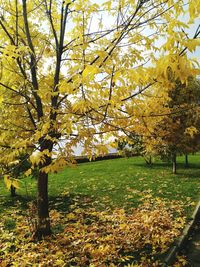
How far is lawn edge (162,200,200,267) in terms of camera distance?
5.70 metres

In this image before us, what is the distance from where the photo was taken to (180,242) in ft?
21.2

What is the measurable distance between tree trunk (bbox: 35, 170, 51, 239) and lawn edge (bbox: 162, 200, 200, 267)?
108 inches

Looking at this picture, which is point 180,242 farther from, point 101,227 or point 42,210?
point 42,210

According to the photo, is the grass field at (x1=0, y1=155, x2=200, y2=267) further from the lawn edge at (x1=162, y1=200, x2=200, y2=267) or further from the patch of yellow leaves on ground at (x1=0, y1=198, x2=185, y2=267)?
the lawn edge at (x1=162, y1=200, x2=200, y2=267)

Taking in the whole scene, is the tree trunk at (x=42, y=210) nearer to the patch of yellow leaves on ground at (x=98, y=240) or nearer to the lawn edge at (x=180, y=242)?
the patch of yellow leaves on ground at (x=98, y=240)

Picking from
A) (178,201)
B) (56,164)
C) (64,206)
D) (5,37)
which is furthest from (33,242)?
(178,201)

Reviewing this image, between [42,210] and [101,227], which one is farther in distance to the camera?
[101,227]

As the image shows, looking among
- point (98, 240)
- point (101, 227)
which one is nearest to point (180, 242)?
point (98, 240)

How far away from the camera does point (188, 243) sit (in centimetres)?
670

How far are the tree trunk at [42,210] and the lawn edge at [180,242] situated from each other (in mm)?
2732

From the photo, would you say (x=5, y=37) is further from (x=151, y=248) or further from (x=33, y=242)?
(x=151, y=248)

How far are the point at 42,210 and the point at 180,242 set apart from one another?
3.01 meters

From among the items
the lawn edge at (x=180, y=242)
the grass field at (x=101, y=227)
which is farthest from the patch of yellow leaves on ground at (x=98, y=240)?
the lawn edge at (x=180, y=242)

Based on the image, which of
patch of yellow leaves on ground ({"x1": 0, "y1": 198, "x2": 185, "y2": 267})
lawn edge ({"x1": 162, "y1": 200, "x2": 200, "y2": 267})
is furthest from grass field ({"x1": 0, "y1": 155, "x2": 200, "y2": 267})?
lawn edge ({"x1": 162, "y1": 200, "x2": 200, "y2": 267})
